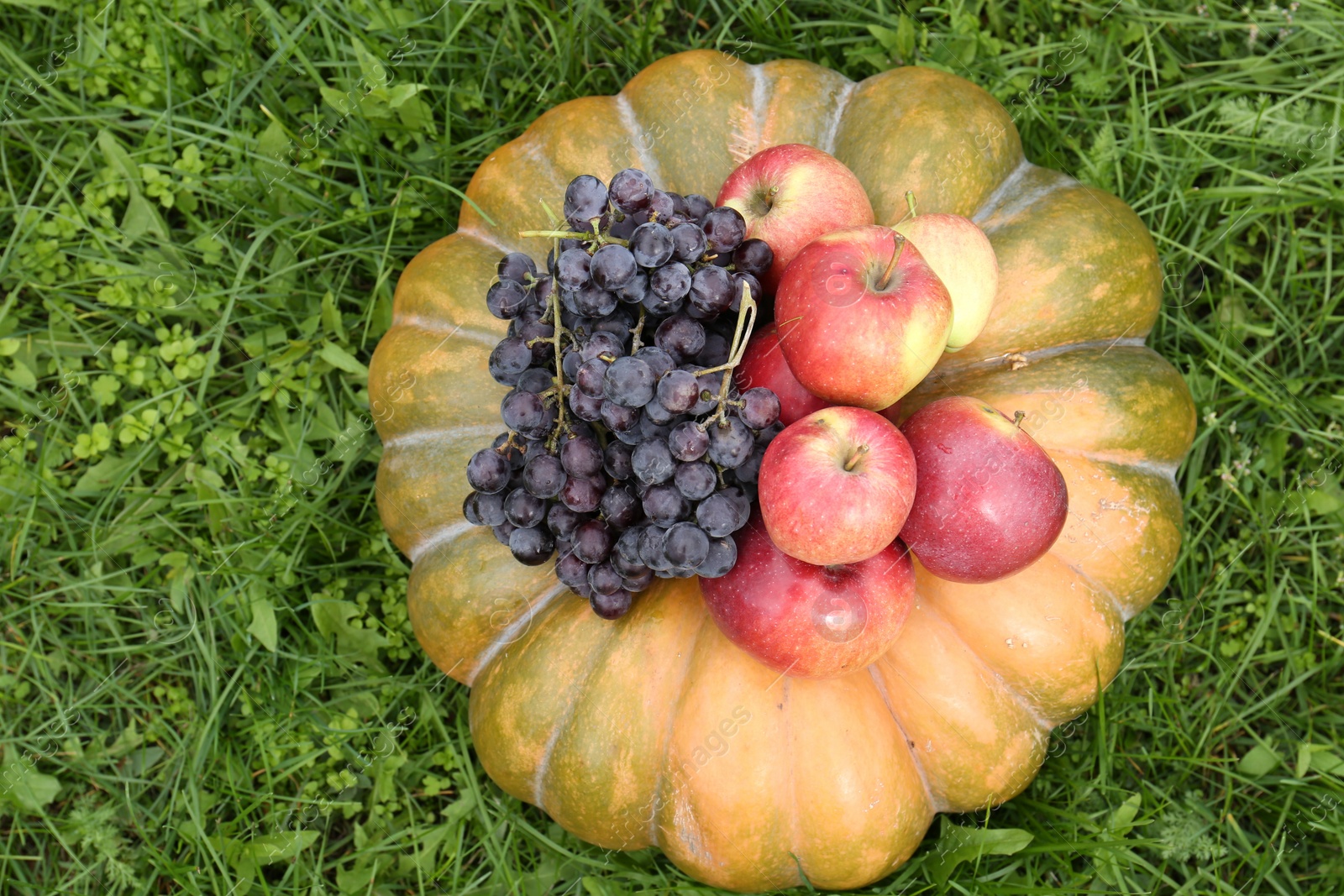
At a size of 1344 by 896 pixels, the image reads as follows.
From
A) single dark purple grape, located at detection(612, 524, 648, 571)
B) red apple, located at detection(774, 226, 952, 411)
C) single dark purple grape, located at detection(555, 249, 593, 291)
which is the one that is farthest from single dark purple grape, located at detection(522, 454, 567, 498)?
red apple, located at detection(774, 226, 952, 411)

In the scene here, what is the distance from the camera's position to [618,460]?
2.44m

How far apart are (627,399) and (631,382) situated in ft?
0.14

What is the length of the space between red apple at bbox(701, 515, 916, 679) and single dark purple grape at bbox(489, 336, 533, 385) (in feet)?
2.50

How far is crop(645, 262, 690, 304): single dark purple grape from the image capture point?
2.33 metres

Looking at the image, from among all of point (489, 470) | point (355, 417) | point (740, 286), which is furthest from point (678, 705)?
point (355, 417)

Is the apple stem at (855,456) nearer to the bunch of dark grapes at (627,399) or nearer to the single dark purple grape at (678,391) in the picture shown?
the bunch of dark grapes at (627,399)

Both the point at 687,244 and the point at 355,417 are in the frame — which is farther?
the point at 355,417

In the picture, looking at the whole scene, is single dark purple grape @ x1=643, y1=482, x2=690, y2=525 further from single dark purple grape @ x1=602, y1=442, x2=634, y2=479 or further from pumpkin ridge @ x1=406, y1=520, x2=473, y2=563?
pumpkin ridge @ x1=406, y1=520, x2=473, y2=563

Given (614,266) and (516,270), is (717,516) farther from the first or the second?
(516,270)

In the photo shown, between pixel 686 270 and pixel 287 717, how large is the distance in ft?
7.87

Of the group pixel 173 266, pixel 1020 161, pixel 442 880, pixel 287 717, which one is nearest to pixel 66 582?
pixel 287 717

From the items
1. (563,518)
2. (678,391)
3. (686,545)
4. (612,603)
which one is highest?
(678,391)

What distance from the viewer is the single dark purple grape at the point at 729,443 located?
229cm

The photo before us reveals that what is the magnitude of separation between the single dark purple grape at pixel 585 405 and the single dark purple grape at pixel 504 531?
45cm
